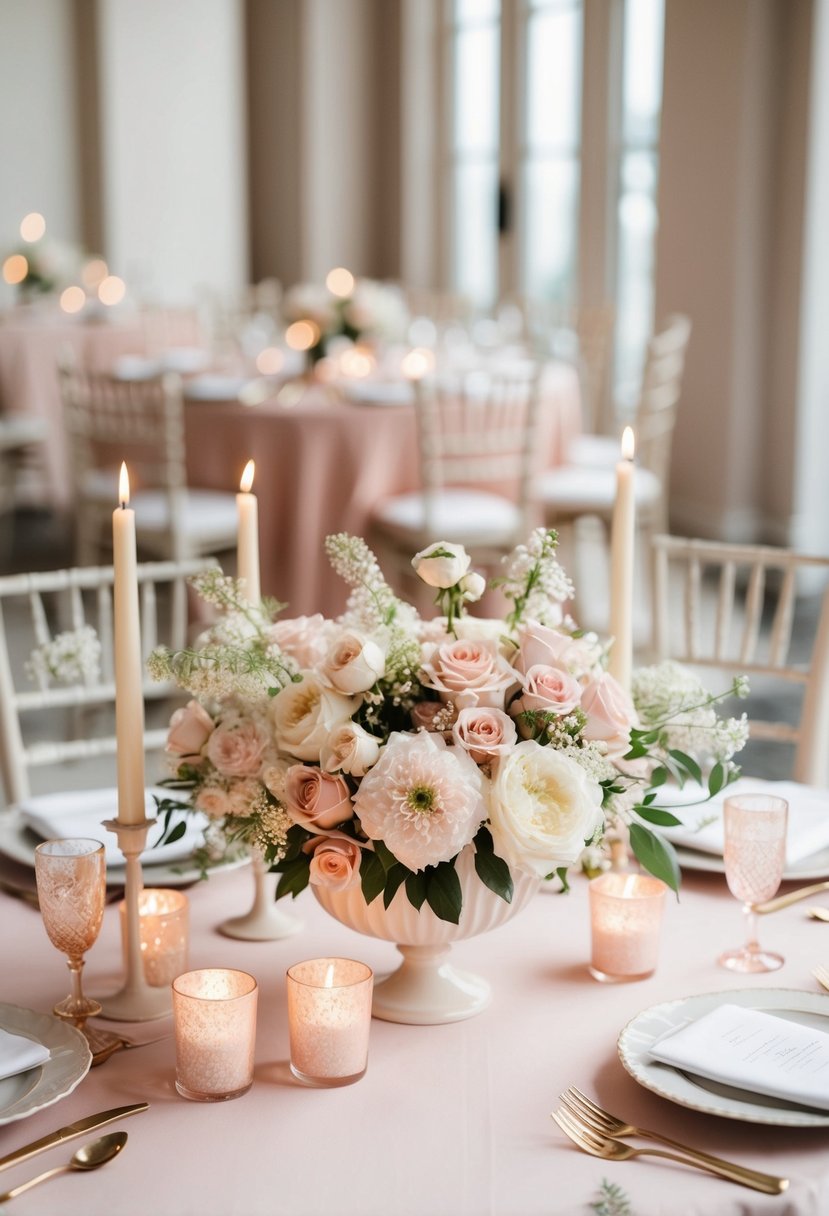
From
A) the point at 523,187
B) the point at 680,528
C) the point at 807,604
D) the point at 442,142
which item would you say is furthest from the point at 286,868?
the point at 442,142

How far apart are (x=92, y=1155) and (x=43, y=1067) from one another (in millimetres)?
118

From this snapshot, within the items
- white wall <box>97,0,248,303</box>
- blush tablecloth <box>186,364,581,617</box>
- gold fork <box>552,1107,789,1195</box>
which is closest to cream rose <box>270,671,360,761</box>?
gold fork <box>552,1107,789,1195</box>

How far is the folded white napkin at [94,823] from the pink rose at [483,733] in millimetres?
461

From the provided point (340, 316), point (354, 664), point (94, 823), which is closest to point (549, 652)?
point (354, 664)

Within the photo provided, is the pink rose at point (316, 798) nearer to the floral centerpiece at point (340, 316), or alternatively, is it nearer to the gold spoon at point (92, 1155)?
the gold spoon at point (92, 1155)

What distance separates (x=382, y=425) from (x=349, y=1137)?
317 cm

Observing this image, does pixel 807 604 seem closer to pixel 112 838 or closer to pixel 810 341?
pixel 810 341

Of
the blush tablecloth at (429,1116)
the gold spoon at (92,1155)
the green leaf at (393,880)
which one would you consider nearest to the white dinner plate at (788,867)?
the blush tablecloth at (429,1116)

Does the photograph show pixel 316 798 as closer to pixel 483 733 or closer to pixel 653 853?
pixel 483 733

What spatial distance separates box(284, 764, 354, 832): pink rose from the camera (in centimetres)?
103

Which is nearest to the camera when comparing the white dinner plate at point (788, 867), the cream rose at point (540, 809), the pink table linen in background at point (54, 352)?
the cream rose at point (540, 809)

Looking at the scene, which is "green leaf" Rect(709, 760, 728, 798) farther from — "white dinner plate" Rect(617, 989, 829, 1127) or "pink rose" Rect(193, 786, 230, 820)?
"pink rose" Rect(193, 786, 230, 820)

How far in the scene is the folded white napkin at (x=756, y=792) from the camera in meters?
1.45

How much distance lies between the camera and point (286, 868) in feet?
3.58
